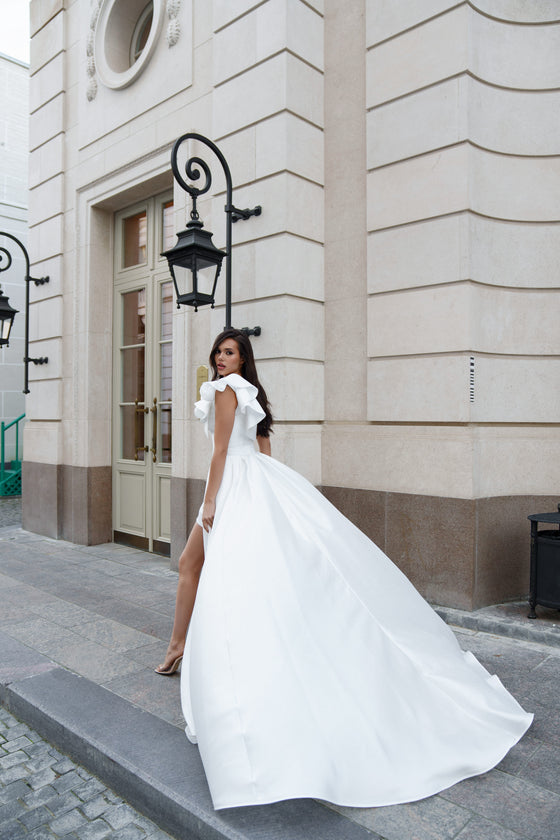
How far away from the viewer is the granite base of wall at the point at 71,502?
7938 mm

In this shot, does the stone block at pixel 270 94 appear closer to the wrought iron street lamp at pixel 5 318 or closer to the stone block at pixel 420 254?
the stone block at pixel 420 254

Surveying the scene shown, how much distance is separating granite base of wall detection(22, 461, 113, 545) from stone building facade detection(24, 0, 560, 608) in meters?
0.98

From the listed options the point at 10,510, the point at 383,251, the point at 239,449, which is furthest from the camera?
the point at 10,510

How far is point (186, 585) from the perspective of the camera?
3.71 meters

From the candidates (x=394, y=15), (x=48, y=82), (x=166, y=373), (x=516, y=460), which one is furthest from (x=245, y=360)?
(x=48, y=82)

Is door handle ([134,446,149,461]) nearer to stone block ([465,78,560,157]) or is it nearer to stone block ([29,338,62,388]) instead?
stone block ([29,338,62,388])

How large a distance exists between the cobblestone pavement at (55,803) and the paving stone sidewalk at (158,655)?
18.2 inches

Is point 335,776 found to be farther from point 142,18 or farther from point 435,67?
point 142,18

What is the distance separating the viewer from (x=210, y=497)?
3.33 metres

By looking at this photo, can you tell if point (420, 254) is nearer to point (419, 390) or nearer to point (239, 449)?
point (419, 390)

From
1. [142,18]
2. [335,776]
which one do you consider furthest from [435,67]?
[335,776]

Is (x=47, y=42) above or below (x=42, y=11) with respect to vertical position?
below

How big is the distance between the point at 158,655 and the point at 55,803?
1.39 meters

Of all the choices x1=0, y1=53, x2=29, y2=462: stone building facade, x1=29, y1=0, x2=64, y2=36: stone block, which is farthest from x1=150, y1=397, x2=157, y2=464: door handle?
x1=0, y1=53, x2=29, y2=462: stone building facade
